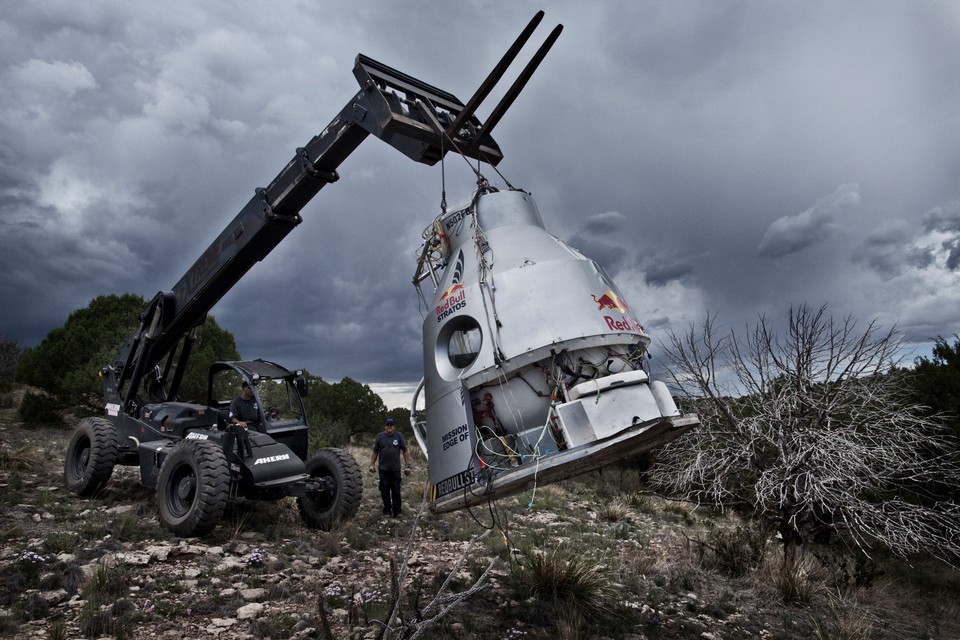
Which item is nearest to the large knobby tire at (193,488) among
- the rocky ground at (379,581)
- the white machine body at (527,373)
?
the rocky ground at (379,581)

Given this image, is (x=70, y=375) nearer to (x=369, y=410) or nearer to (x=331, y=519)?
(x=369, y=410)

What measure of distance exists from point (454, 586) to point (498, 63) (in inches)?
211

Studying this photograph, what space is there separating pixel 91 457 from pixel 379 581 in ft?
18.1

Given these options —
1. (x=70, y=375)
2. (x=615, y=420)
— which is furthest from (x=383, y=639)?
(x=70, y=375)

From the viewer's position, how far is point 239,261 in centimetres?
896

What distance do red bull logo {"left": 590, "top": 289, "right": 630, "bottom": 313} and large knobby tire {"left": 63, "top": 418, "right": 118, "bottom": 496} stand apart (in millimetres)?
8197

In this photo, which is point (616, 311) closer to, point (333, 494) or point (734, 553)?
point (333, 494)

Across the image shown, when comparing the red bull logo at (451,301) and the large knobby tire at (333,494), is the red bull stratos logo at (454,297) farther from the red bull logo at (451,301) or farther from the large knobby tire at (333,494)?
the large knobby tire at (333,494)

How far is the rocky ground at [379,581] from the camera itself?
529 cm

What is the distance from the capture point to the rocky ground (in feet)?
17.3

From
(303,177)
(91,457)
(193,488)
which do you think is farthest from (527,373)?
(91,457)

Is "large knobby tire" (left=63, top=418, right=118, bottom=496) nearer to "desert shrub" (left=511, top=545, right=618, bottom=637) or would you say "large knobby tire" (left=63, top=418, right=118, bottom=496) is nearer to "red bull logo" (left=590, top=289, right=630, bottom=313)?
"desert shrub" (left=511, top=545, right=618, bottom=637)

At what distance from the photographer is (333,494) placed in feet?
28.6

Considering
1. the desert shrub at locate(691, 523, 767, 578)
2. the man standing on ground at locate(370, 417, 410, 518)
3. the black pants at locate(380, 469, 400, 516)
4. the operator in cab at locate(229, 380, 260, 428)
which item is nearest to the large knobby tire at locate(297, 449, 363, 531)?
the operator in cab at locate(229, 380, 260, 428)
